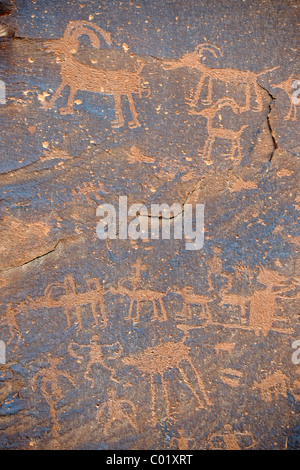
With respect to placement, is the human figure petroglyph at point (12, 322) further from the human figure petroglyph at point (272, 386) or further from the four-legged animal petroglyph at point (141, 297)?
the human figure petroglyph at point (272, 386)

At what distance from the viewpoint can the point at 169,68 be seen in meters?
1.42

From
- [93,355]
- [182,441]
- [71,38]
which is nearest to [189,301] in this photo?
[93,355]

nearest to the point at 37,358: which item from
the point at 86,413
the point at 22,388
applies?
the point at 22,388

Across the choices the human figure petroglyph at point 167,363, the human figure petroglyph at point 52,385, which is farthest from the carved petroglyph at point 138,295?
the human figure petroglyph at point 52,385

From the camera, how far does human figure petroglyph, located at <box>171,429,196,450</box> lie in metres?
1.42

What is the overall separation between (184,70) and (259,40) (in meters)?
0.31

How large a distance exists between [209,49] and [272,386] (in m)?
1.31

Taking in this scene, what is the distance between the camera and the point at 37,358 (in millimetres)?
1393

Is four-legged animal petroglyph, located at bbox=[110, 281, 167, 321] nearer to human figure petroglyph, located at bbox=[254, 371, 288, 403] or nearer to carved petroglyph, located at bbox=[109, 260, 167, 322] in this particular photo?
carved petroglyph, located at bbox=[109, 260, 167, 322]

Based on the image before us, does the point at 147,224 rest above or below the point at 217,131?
below

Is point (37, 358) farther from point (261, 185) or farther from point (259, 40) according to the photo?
point (259, 40)

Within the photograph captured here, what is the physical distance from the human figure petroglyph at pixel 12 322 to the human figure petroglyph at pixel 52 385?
0.49 feet

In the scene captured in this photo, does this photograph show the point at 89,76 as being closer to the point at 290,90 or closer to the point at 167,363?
the point at 290,90

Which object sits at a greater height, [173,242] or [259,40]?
[259,40]
